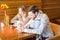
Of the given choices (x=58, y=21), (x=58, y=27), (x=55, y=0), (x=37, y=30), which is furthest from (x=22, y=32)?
(x=55, y=0)

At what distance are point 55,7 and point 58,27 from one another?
8.33 ft

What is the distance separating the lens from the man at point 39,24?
2.38 metres

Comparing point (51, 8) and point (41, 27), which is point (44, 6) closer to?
point (51, 8)

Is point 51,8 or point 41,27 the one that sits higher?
point 51,8

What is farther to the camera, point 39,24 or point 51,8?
point 51,8

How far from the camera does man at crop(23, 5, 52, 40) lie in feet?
7.82

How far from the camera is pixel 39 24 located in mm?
2486

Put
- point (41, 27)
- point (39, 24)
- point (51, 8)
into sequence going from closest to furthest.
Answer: point (41, 27)
point (39, 24)
point (51, 8)

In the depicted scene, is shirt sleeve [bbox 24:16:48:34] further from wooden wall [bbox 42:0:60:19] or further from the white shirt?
wooden wall [bbox 42:0:60:19]

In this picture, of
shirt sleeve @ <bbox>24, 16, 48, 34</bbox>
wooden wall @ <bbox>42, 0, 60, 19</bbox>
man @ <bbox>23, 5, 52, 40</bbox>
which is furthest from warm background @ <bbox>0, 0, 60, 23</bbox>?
shirt sleeve @ <bbox>24, 16, 48, 34</bbox>

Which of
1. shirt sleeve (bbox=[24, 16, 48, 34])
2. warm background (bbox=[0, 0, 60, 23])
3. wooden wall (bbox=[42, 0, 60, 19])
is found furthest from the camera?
wooden wall (bbox=[42, 0, 60, 19])

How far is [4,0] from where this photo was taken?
13.5 ft

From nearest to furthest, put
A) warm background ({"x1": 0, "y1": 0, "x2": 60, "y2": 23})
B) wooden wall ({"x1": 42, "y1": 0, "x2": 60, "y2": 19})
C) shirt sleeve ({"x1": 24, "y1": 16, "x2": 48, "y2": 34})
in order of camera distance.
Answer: shirt sleeve ({"x1": 24, "y1": 16, "x2": 48, "y2": 34}) < warm background ({"x1": 0, "y1": 0, "x2": 60, "y2": 23}) < wooden wall ({"x1": 42, "y1": 0, "x2": 60, "y2": 19})

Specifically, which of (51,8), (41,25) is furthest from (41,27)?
(51,8)
